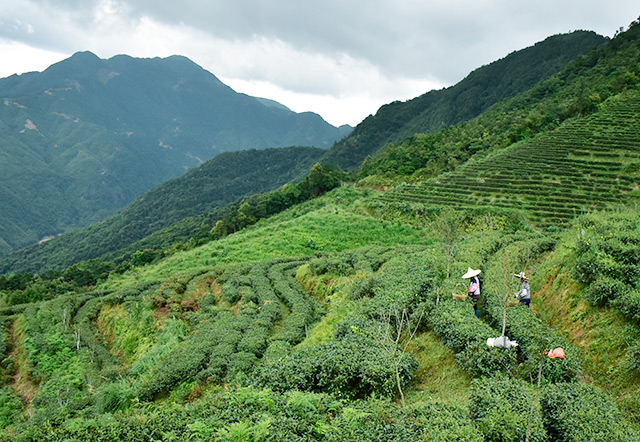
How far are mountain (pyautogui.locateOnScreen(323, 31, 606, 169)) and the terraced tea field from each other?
85127 millimetres

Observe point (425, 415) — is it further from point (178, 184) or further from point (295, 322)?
point (178, 184)

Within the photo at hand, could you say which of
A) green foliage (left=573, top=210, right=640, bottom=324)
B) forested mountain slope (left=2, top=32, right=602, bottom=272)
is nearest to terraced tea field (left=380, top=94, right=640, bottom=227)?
green foliage (left=573, top=210, right=640, bottom=324)

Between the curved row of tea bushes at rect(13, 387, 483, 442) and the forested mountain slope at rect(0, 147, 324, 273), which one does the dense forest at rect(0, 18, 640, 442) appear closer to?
the curved row of tea bushes at rect(13, 387, 483, 442)

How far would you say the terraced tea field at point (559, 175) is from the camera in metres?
32.0

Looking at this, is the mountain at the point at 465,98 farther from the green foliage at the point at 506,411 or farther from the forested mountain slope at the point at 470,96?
the green foliage at the point at 506,411

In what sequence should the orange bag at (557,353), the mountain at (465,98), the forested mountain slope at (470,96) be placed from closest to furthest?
the orange bag at (557,353) → the forested mountain slope at (470,96) → the mountain at (465,98)

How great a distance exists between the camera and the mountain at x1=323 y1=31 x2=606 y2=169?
121500mm

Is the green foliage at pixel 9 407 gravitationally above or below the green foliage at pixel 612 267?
below

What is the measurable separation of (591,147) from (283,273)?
35834mm

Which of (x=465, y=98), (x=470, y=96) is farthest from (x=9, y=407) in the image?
(x=465, y=98)

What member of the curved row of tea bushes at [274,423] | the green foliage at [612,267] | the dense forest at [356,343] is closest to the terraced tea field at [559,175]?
the dense forest at [356,343]

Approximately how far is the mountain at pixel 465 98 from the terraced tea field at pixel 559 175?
279 ft

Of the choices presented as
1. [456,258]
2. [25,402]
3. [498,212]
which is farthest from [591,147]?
[25,402]

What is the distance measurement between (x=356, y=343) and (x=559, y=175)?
116 ft
